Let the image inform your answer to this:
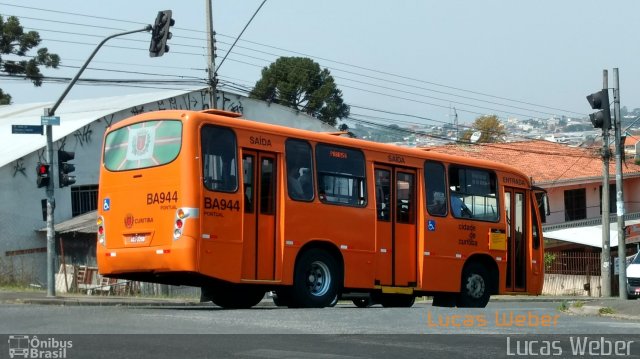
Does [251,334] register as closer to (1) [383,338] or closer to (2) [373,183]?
(1) [383,338]

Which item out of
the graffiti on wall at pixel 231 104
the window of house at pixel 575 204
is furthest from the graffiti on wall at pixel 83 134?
the window of house at pixel 575 204

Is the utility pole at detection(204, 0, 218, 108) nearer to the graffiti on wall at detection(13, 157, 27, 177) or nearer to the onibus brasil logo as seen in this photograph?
the graffiti on wall at detection(13, 157, 27, 177)

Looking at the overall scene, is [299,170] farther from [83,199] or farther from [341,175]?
[83,199]

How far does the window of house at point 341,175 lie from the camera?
57.5 ft

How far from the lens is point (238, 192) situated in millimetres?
16094

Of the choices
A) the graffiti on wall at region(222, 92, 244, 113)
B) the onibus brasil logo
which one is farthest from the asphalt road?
the graffiti on wall at region(222, 92, 244, 113)

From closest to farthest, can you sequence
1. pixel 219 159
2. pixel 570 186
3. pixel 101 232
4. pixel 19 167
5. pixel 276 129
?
pixel 219 159, pixel 276 129, pixel 101 232, pixel 19 167, pixel 570 186

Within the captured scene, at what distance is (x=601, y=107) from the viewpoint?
23141 millimetres

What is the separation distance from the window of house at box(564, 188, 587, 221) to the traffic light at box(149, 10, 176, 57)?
32581 millimetres

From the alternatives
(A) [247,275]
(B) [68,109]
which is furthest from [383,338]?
(B) [68,109]

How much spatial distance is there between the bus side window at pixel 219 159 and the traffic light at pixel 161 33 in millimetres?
7521

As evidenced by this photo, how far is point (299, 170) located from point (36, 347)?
23.9ft

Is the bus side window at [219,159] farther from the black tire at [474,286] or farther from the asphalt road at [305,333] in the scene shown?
the black tire at [474,286]

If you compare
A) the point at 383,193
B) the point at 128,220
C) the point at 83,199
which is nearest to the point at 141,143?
the point at 128,220
